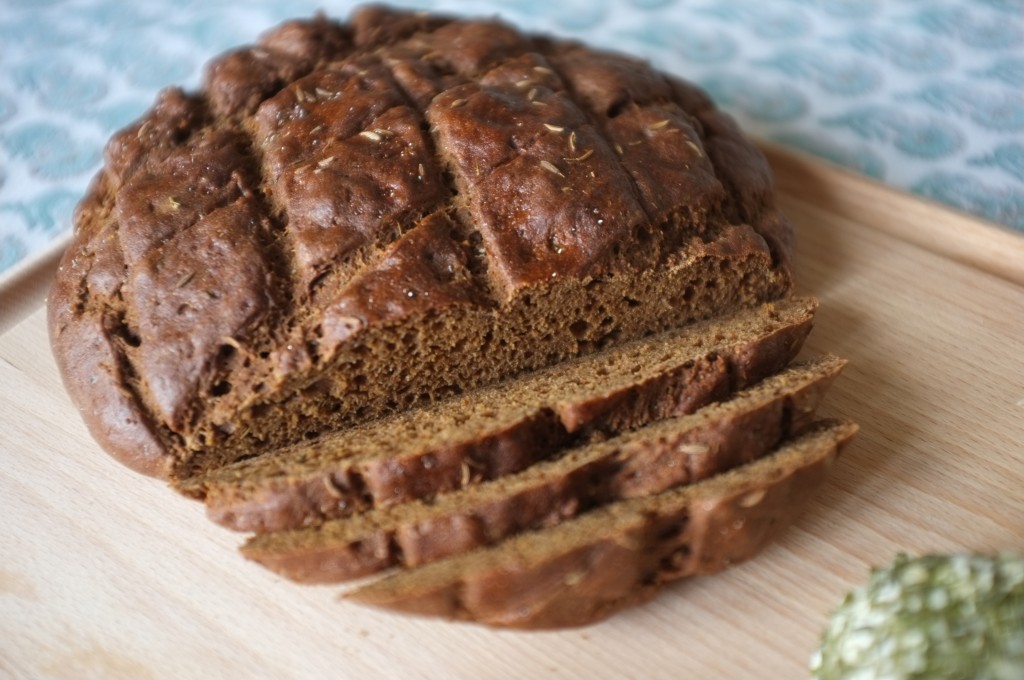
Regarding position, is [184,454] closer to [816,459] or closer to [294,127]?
[294,127]

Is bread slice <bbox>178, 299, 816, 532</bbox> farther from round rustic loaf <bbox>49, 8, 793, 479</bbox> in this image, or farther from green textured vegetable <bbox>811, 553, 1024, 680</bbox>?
green textured vegetable <bbox>811, 553, 1024, 680</bbox>

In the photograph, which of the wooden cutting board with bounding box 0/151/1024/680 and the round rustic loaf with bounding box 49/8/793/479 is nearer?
the wooden cutting board with bounding box 0/151/1024/680

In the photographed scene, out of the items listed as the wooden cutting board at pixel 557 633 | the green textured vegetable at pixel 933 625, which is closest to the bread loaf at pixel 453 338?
the wooden cutting board at pixel 557 633

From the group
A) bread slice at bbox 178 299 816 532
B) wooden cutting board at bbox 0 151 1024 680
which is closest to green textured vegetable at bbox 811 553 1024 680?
wooden cutting board at bbox 0 151 1024 680

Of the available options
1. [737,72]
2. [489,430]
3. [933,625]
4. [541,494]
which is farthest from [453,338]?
[737,72]

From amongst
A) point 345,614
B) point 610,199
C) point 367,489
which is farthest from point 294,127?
point 345,614

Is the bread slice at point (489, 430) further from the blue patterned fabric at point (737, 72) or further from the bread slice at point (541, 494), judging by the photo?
the blue patterned fabric at point (737, 72)
